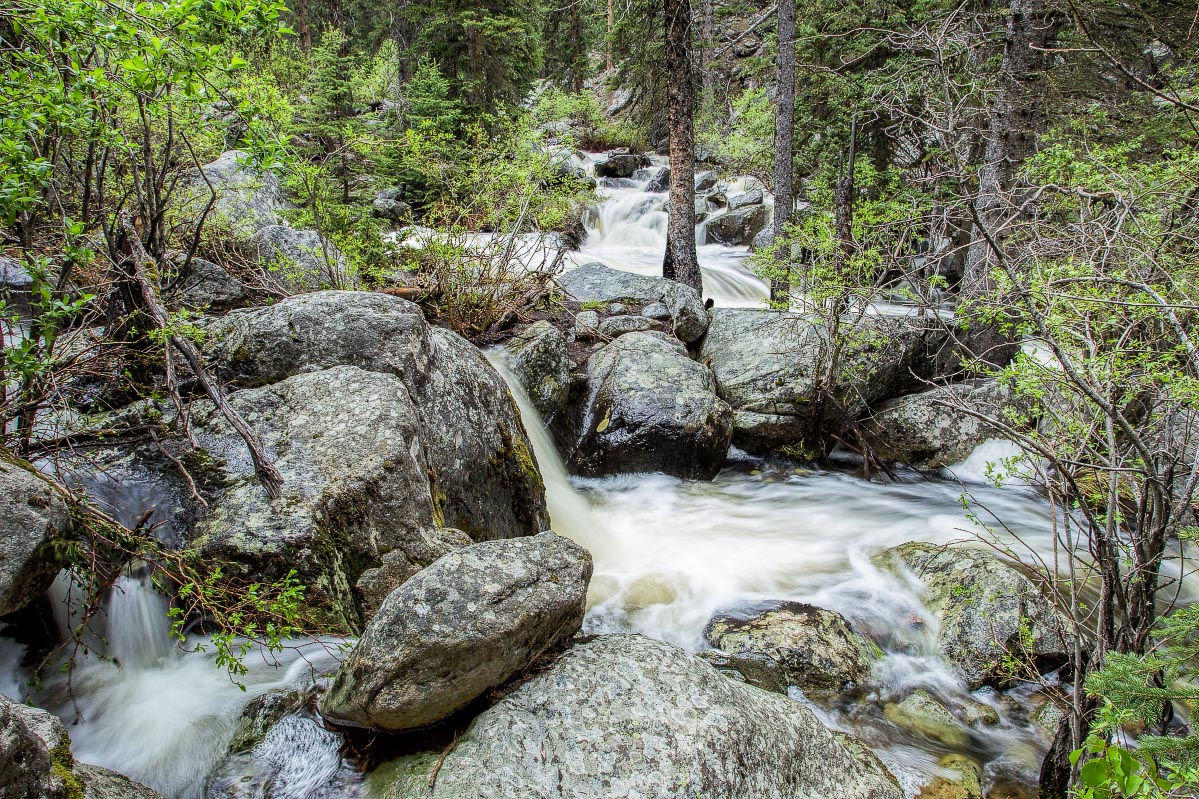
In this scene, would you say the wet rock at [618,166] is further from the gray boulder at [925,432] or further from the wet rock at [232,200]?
the gray boulder at [925,432]

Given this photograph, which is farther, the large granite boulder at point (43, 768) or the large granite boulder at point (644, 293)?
the large granite boulder at point (644, 293)

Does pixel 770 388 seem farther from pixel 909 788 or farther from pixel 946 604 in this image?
pixel 909 788

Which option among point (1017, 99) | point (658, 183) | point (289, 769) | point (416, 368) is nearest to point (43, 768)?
point (289, 769)

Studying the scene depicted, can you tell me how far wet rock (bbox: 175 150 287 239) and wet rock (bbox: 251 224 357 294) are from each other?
0.98 feet

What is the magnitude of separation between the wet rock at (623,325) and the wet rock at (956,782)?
663 centimetres

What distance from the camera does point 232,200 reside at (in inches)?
331

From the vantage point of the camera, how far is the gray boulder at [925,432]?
8.05 m

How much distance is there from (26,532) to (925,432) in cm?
875

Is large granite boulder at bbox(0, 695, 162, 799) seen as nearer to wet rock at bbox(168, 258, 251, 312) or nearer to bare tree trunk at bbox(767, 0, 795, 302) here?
wet rock at bbox(168, 258, 251, 312)

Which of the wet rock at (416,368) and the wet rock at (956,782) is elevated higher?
the wet rock at (416,368)

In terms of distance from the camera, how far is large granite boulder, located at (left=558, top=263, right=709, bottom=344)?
10062mm

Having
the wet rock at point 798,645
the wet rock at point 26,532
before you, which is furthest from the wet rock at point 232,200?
the wet rock at point 798,645

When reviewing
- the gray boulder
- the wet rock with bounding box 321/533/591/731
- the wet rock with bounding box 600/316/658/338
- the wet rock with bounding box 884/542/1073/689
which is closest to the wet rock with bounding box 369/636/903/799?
the wet rock with bounding box 321/533/591/731

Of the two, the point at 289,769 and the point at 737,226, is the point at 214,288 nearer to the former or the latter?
the point at 289,769
